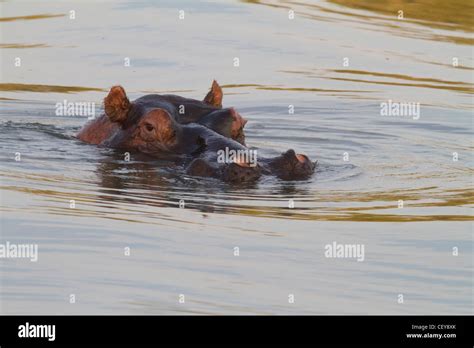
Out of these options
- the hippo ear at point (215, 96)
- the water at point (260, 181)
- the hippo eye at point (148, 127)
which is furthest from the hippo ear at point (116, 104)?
the hippo ear at point (215, 96)

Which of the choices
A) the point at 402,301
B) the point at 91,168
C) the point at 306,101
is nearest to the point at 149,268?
the point at 402,301

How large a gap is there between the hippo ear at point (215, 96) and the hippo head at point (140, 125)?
881mm

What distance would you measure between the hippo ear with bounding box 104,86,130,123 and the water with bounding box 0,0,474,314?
42cm

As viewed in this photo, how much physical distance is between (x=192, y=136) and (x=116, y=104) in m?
0.83

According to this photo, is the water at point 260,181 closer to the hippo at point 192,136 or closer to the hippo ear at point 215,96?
the hippo at point 192,136

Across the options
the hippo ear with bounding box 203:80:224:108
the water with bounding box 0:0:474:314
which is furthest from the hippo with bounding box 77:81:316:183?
the water with bounding box 0:0:474:314

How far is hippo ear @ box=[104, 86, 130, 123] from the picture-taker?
43.3ft

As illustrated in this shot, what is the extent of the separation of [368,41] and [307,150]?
656 cm

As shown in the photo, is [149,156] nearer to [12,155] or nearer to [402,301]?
[12,155]

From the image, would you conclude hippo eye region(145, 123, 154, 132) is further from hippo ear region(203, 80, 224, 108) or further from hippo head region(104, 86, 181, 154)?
hippo ear region(203, 80, 224, 108)

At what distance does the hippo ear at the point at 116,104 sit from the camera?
13.2m

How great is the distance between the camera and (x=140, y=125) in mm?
13375

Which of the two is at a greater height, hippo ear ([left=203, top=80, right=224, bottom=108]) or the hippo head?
hippo ear ([left=203, top=80, right=224, bottom=108])

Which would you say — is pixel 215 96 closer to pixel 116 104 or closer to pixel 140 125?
pixel 140 125
